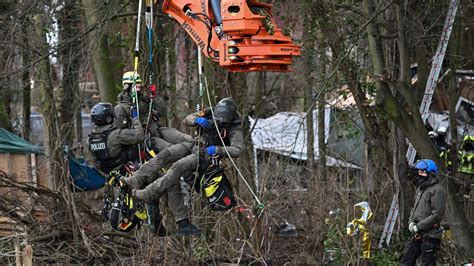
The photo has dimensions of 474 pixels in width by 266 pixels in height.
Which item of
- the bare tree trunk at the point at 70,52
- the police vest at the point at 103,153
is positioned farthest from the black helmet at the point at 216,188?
the bare tree trunk at the point at 70,52

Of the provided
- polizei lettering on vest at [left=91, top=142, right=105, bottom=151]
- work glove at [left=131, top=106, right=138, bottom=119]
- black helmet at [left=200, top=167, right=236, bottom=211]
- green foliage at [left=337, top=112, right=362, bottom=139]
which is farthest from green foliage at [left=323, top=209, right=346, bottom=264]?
work glove at [left=131, top=106, right=138, bottom=119]

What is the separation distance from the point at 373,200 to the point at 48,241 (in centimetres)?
645

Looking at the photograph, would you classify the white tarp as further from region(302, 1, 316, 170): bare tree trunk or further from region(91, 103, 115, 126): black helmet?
region(91, 103, 115, 126): black helmet

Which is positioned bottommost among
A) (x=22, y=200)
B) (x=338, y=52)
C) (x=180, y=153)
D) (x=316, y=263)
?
(x=316, y=263)

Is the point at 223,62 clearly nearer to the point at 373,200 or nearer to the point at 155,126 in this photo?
the point at 155,126

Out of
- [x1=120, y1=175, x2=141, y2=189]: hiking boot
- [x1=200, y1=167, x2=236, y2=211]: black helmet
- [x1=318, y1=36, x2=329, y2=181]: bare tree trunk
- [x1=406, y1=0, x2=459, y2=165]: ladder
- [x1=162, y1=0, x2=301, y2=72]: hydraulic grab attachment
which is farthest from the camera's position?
[x1=318, y1=36, x2=329, y2=181]: bare tree trunk

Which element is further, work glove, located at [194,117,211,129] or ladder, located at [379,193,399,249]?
ladder, located at [379,193,399,249]

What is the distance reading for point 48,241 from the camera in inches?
654

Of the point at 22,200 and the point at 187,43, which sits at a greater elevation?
the point at 187,43

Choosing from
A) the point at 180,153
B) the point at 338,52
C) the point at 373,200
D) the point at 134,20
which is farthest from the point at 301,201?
the point at 180,153

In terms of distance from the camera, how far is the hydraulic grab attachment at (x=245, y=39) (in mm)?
11406

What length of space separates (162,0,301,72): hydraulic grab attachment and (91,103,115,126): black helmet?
1.46m

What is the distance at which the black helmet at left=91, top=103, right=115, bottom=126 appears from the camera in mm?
12500

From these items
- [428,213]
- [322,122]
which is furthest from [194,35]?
[322,122]
